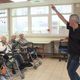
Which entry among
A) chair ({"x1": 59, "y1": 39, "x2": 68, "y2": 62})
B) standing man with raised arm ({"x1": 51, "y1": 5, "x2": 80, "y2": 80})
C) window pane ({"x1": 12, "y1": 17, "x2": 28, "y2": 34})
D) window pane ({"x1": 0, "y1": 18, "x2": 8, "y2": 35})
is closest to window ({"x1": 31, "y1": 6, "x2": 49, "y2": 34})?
window pane ({"x1": 12, "y1": 17, "x2": 28, "y2": 34})

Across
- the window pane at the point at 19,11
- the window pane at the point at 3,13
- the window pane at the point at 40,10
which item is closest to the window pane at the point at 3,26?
the window pane at the point at 3,13

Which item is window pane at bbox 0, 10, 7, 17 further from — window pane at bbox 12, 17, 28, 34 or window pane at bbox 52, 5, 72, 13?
window pane at bbox 52, 5, 72, 13

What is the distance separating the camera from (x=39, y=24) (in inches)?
339

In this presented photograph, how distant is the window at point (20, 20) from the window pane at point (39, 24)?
0.43 metres

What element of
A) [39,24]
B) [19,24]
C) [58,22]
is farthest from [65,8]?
[19,24]

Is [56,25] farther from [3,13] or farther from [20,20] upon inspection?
[3,13]

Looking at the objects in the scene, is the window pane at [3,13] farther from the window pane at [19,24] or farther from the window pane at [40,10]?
the window pane at [40,10]

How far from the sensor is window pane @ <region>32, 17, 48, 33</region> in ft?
27.4

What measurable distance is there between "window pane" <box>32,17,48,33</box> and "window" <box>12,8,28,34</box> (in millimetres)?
433

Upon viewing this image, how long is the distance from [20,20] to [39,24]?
1.09m

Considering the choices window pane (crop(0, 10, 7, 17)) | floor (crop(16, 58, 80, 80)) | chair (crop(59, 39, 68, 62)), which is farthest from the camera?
window pane (crop(0, 10, 7, 17))

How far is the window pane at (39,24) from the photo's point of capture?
27.4 feet

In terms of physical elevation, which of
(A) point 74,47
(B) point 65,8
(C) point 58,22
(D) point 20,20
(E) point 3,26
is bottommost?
(A) point 74,47

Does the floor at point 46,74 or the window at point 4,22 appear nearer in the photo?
the floor at point 46,74
